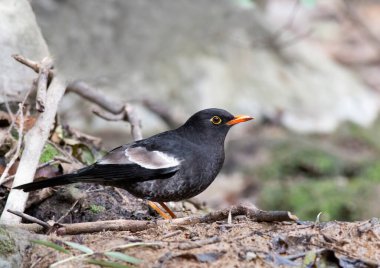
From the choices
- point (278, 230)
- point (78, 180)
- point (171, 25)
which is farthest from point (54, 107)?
point (171, 25)

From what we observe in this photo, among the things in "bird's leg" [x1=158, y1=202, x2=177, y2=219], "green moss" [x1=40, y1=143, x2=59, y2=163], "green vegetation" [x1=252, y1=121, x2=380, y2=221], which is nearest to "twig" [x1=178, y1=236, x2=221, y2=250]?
"bird's leg" [x1=158, y1=202, x2=177, y2=219]

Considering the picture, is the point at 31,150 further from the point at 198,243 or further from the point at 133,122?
the point at 198,243

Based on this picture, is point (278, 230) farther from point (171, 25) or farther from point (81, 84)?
point (171, 25)

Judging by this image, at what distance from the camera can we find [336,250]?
13.4 ft

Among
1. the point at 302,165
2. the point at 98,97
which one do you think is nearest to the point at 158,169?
the point at 98,97

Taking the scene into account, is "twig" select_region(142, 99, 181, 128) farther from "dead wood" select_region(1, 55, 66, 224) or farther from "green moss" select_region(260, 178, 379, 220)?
"dead wood" select_region(1, 55, 66, 224)

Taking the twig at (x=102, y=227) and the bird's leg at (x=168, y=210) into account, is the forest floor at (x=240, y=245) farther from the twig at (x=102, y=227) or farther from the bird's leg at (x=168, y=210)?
the bird's leg at (x=168, y=210)

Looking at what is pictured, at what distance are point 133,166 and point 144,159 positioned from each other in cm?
10

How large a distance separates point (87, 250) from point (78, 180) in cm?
109

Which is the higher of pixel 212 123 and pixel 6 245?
pixel 212 123

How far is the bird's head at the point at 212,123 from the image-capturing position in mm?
5621

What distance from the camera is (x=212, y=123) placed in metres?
5.71

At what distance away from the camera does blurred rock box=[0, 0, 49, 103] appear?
6.08 m

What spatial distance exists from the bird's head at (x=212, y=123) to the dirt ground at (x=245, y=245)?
46.9 inches
